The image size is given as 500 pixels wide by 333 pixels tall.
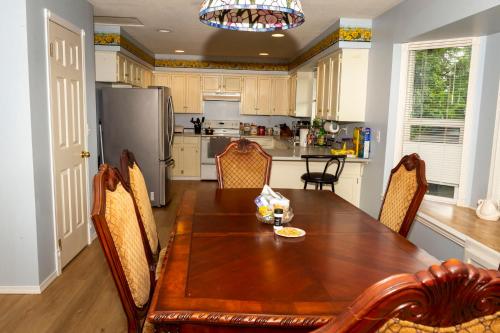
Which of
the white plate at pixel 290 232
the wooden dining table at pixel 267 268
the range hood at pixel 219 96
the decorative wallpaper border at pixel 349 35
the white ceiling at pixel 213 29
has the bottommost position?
the wooden dining table at pixel 267 268

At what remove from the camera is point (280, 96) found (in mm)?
7820

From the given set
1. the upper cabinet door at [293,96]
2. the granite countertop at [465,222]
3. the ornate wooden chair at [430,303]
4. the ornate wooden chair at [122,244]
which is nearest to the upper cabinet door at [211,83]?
the upper cabinet door at [293,96]

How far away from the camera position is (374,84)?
4109 millimetres

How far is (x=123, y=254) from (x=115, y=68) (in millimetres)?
4093

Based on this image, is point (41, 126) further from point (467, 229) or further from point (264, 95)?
point (264, 95)

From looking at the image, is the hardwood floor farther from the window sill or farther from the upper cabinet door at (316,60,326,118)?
the upper cabinet door at (316,60,326,118)

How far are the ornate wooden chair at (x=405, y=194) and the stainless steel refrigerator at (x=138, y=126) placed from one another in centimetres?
339

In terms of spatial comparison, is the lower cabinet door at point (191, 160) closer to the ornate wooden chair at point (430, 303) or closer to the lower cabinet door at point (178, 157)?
the lower cabinet door at point (178, 157)

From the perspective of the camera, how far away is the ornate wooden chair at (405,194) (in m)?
2.18

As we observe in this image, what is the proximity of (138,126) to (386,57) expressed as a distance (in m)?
3.10

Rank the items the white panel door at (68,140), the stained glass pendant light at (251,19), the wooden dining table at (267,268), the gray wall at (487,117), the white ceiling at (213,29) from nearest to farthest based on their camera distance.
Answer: the wooden dining table at (267,268) → the stained glass pendant light at (251,19) → the gray wall at (487,117) → the white panel door at (68,140) → the white ceiling at (213,29)

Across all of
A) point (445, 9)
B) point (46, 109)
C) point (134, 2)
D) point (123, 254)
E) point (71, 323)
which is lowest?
point (71, 323)

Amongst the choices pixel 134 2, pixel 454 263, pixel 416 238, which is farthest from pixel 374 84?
pixel 454 263

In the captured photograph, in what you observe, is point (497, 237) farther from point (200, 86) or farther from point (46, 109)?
point (200, 86)
